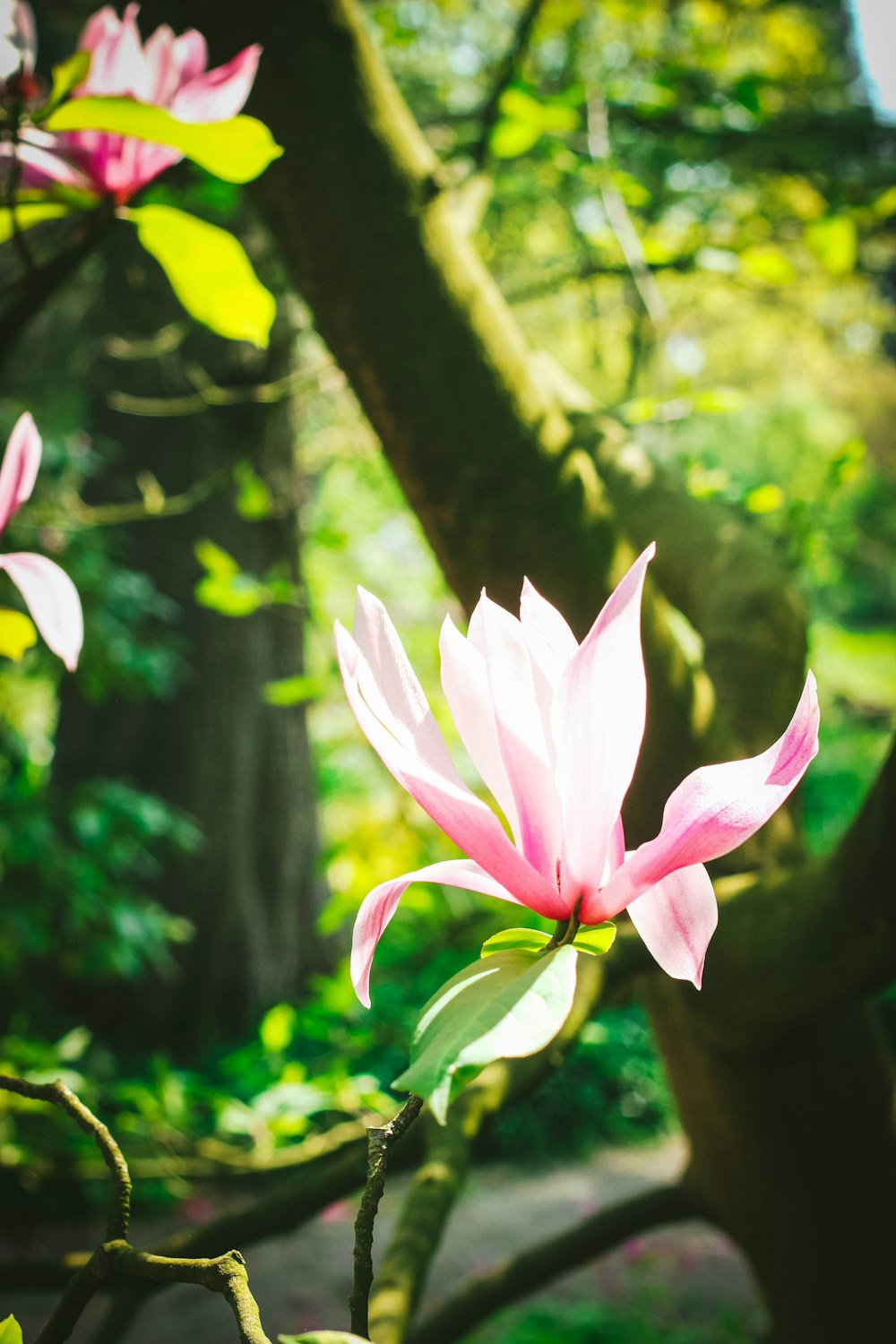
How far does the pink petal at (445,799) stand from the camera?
368 millimetres

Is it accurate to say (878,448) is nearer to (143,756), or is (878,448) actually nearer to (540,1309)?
(143,756)

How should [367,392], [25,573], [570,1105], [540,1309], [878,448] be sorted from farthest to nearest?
[878,448] < [570,1105] < [540,1309] < [367,392] < [25,573]

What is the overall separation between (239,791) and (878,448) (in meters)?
12.8

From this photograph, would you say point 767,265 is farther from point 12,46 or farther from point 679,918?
point 679,918

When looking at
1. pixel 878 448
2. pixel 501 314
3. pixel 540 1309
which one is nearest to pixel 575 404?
pixel 501 314

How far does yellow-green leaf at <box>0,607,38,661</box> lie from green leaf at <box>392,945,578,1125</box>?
441mm

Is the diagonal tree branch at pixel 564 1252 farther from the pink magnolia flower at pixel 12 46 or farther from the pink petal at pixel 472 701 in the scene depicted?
the pink magnolia flower at pixel 12 46

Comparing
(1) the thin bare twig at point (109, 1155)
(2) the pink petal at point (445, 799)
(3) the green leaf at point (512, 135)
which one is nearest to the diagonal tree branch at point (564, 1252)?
(1) the thin bare twig at point (109, 1155)

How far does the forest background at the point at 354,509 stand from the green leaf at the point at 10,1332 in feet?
1.73

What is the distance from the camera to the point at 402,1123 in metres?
0.36

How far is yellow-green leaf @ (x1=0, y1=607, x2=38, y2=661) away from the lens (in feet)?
2.24

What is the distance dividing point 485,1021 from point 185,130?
0.58 metres

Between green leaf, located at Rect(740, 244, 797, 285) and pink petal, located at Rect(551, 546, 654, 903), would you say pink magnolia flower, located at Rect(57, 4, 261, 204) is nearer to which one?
pink petal, located at Rect(551, 546, 654, 903)

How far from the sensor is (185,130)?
0.63 m
